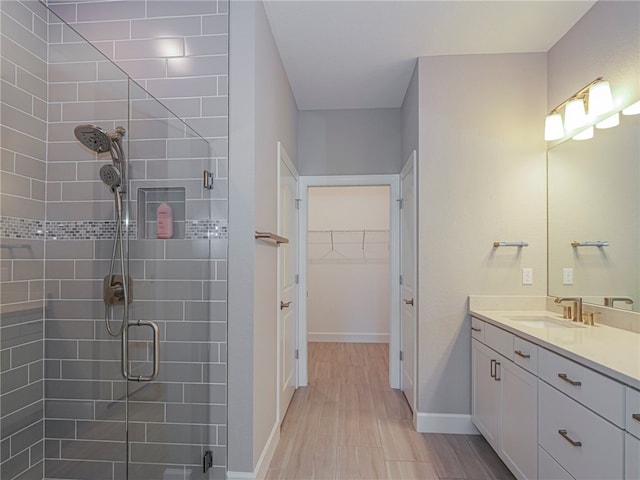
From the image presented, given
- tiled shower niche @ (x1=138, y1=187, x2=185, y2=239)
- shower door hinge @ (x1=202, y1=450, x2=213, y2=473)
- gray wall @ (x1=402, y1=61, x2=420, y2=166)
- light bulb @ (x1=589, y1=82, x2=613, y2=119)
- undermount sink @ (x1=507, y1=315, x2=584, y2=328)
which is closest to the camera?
tiled shower niche @ (x1=138, y1=187, x2=185, y2=239)

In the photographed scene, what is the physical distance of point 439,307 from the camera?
2.71 meters

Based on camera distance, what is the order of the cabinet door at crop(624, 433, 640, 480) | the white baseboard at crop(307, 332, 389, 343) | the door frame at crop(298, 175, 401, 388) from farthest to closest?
the white baseboard at crop(307, 332, 389, 343) → the door frame at crop(298, 175, 401, 388) → the cabinet door at crop(624, 433, 640, 480)

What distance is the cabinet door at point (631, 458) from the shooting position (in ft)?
3.83

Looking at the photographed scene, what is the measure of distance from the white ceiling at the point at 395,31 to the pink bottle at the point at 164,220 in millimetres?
1363

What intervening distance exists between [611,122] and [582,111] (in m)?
0.22

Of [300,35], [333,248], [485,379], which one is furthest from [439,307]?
[333,248]

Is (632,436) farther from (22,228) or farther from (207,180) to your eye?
(22,228)

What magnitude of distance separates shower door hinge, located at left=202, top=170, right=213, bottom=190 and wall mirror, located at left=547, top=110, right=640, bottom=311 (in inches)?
86.6

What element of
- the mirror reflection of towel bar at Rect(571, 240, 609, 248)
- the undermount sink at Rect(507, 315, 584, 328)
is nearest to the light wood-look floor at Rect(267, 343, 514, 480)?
the undermount sink at Rect(507, 315, 584, 328)

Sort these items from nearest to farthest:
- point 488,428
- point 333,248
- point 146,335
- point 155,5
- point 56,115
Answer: point 56,115
point 146,335
point 155,5
point 488,428
point 333,248

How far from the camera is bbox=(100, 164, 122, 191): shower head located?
1544 mm

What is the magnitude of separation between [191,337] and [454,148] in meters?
2.18

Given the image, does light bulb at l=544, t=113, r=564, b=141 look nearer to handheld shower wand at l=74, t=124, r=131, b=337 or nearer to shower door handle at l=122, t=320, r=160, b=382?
handheld shower wand at l=74, t=124, r=131, b=337

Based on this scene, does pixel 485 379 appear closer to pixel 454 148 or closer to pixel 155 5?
pixel 454 148
